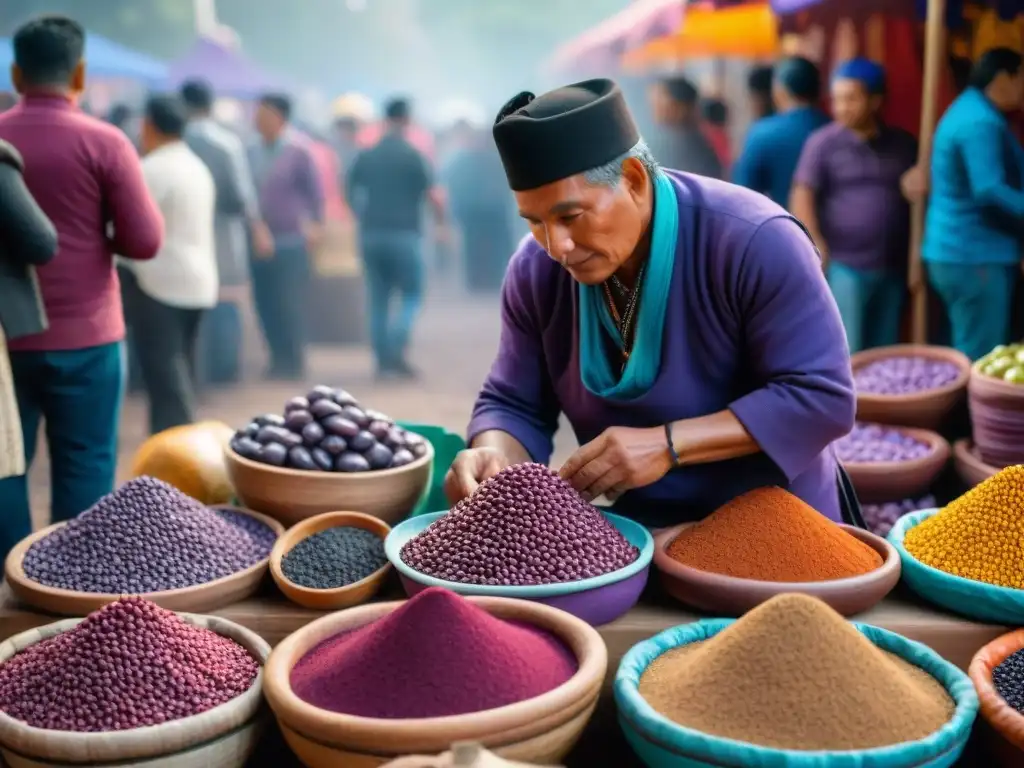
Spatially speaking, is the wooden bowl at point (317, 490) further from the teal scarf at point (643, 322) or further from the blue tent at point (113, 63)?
the blue tent at point (113, 63)

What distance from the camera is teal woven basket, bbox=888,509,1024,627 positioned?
136 centimetres

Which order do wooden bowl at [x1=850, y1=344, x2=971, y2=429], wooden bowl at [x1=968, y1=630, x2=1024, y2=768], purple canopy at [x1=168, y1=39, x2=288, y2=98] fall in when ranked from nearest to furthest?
wooden bowl at [x1=968, y1=630, x2=1024, y2=768], wooden bowl at [x1=850, y1=344, x2=971, y2=429], purple canopy at [x1=168, y1=39, x2=288, y2=98]

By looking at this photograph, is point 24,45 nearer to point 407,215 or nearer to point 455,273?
point 407,215

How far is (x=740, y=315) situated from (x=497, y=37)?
33.0 metres

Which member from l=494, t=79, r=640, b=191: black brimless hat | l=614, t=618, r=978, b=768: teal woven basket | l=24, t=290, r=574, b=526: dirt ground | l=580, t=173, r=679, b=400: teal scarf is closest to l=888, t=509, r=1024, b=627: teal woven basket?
l=614, t=618, r=978, b=768: teal woven basket

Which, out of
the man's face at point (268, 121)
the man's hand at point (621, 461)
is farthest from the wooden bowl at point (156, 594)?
the man's face at point (268, 121)

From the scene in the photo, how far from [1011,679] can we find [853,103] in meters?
3.20

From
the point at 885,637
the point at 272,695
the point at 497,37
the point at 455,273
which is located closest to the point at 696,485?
the point at 885,637

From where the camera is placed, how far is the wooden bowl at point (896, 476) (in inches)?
111

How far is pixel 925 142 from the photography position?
401 cm

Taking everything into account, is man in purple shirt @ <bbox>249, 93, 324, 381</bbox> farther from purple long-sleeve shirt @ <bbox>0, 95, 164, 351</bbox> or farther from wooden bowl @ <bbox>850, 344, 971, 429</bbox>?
wooden bowl @ <bbox>850, 344, 971, 429</bbox>

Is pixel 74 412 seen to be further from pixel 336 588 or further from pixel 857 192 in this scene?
pixel 857 192

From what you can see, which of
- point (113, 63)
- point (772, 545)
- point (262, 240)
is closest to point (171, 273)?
point (262, 240)

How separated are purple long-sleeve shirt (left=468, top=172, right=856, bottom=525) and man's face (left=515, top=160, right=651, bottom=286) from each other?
0.36ft
